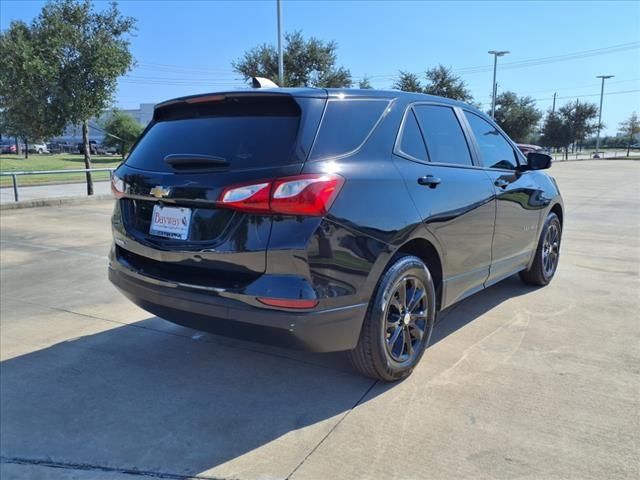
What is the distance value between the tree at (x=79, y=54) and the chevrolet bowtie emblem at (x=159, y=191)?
1349cm

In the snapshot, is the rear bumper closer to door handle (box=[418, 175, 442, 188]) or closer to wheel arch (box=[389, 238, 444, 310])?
wheel arch (box=[389, 238, 444, 310])

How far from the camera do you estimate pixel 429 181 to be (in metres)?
3.31

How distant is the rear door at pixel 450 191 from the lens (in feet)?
10.7

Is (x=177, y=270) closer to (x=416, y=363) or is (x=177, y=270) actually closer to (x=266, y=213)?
(x=266, y=213)

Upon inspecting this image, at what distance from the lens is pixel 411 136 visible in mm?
3371

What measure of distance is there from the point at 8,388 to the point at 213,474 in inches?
69.3

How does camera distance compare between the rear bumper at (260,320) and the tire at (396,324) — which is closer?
the rear bumper at (260,320)

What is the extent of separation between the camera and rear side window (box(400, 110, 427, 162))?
10.8 ft

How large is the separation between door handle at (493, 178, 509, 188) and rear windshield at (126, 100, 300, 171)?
209cm

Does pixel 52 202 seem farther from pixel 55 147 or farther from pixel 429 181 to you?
pixel 55 147

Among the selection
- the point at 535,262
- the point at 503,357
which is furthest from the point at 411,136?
the point at 535,262

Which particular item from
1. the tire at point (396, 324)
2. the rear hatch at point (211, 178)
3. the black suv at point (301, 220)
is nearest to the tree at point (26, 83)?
the black suv at point (301, 220)

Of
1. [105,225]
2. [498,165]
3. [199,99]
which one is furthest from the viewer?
[105,225]

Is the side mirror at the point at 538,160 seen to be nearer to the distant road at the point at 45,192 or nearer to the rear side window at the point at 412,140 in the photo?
the rear side window at the point at 412,140
